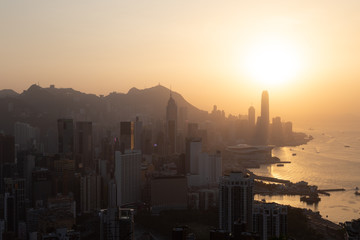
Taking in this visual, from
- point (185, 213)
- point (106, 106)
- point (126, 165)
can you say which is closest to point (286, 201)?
point (185, 213)

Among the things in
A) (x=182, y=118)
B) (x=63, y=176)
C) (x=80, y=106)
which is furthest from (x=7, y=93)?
(x=63, y=176)

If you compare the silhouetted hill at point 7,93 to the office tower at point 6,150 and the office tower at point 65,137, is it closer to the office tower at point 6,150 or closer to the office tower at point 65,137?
the office tower at point 65,137

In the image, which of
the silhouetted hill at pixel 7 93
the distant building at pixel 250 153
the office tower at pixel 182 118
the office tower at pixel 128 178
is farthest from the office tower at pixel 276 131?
the office tower at pixel 128 178

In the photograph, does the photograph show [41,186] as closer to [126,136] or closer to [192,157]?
[192,157]

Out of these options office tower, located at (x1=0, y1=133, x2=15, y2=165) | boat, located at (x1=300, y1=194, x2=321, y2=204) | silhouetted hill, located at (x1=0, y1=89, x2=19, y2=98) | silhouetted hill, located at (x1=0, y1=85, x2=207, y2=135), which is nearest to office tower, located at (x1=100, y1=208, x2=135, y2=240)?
boat, located at (x1=300, y1=194, x2=321, y2=204)

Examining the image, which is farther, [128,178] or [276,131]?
[276,131]
